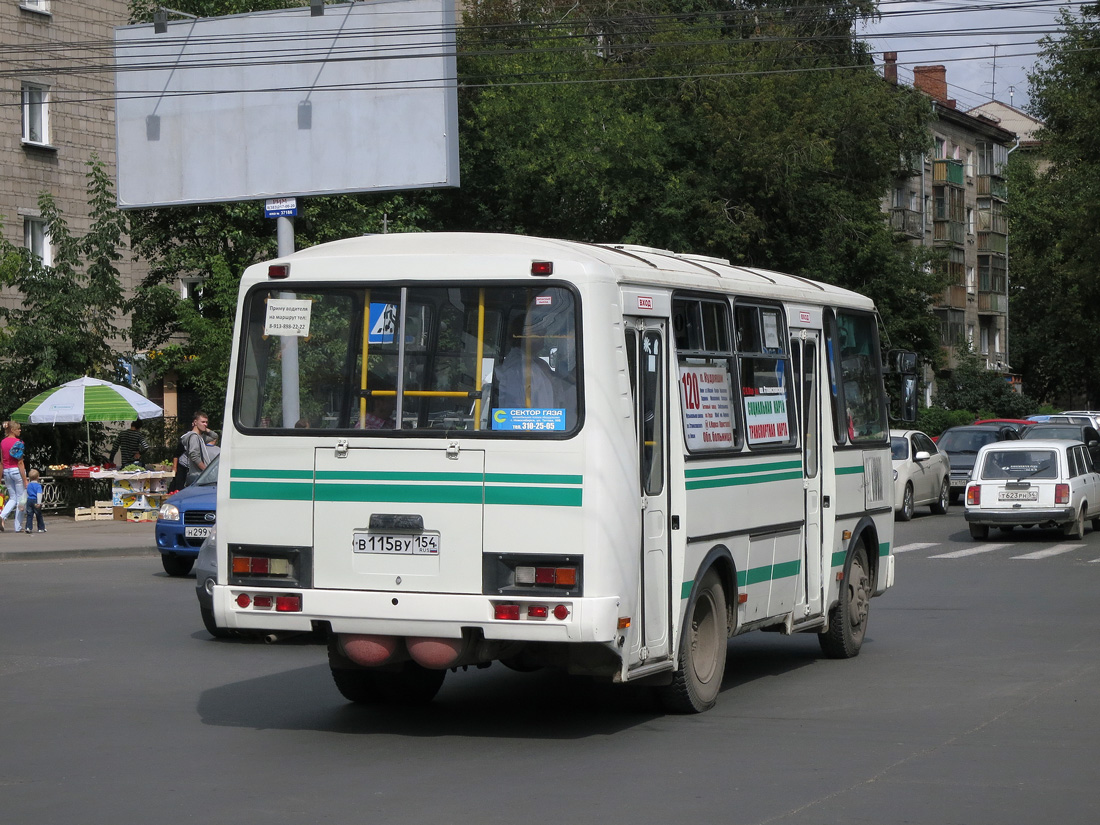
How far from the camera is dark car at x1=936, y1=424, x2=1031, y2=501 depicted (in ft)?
120

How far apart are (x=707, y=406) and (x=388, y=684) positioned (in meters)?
2.61

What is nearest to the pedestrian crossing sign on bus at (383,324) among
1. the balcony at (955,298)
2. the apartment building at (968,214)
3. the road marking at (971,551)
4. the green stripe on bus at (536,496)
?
the green stripe on bus at (536,496)

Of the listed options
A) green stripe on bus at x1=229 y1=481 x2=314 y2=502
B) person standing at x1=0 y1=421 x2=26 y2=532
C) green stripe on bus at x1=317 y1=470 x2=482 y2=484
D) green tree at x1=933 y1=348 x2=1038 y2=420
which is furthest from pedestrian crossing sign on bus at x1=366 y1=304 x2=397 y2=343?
green tree at x1=933 y1=348 x2=1038 y2=420

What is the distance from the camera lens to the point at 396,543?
8.82m

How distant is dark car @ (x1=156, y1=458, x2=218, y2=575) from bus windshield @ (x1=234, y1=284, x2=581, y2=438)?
9.73 meters

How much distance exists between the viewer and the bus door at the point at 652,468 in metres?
9.03

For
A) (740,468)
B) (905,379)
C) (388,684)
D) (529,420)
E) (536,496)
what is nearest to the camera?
(536,496)

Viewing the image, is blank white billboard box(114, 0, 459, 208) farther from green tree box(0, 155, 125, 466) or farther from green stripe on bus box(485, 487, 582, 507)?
green stripe on bus box(485, 487, 582, 507)

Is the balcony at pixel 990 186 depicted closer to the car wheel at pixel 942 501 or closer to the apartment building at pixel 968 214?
the apartment building at pixel 968 214

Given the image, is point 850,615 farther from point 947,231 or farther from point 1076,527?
point 947,231

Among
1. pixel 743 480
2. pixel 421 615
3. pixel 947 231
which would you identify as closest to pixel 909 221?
pixel 947 231

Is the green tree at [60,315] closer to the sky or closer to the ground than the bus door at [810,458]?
closer to the sky

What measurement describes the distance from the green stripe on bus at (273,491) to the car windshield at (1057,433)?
31.6 metres

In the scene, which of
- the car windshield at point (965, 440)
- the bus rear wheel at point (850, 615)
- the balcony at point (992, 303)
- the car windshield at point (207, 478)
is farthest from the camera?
the balcony at point (992, 303)
